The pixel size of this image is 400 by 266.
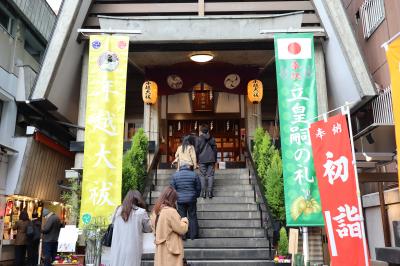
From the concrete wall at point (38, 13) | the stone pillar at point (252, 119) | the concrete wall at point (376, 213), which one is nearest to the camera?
the concrete wall at point (376, 213)

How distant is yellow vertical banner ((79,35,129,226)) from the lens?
9844 mm

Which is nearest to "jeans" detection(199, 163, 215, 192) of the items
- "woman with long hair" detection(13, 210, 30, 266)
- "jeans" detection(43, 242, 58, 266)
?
"jeans" detection(43, 242, 58, 266)

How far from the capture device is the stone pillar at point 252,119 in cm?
1603

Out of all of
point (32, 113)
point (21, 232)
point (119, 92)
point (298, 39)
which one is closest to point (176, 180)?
point (119, 92)

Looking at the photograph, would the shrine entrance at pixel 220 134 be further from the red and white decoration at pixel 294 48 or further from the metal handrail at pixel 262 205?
the red and white decoration at pixel 294 48

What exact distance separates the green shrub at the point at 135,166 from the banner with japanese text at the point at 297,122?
160 inches

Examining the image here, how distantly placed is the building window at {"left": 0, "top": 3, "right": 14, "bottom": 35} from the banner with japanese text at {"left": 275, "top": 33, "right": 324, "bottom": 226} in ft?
37.8

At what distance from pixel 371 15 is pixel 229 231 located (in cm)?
935

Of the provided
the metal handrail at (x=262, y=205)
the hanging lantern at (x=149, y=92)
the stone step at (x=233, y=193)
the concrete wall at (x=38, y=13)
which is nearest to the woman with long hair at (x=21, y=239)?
the stone step at (x=233, y=193)

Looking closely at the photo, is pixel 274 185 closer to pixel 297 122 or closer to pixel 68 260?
pixel 297 122

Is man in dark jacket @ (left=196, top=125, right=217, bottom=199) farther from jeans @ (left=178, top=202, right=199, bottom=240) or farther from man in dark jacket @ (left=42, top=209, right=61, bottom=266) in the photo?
man in dark jacket @ (left=42, top=209, right=61, bottom=266)

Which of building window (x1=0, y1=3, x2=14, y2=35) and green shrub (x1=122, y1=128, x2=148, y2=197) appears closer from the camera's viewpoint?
green shrub (x1=122, y1=128, x2=148, y2=197)

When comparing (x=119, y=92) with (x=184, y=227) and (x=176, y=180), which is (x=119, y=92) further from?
(x=184, y=227)

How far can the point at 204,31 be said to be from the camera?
12.6m
